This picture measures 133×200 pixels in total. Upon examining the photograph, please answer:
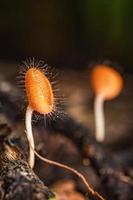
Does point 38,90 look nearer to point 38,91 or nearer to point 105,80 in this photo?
point 38,91

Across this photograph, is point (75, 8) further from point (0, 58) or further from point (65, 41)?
point (0, 58)

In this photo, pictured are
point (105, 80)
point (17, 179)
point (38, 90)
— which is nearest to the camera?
point (17, 179)

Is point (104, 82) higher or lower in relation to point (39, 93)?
higher

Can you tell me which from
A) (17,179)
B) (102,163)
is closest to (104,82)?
(102,163)

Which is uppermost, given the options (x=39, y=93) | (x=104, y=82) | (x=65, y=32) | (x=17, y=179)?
(x=65, y=32)

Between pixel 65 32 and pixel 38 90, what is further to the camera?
pixel 65 32

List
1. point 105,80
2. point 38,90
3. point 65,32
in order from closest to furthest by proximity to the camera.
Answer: point 38,90
point 105,80
point 65,32

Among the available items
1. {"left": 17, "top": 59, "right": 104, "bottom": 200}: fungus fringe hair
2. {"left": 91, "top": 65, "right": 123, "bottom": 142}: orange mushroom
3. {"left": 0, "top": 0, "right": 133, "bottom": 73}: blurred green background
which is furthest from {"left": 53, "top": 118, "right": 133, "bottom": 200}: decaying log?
{"left": 0, "top": 0, "right": 133, "bottom": 73}: blurred green background

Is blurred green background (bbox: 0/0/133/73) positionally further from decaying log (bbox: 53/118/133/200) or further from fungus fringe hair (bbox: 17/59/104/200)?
fungus fringe hair (bbox: 17/59/104/200)
